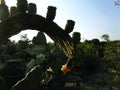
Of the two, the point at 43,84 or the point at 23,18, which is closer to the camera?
the point at 23,18

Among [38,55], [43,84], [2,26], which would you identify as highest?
[2,26]

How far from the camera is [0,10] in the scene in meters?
2.80

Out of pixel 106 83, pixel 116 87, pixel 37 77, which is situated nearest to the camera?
pixel 37 77

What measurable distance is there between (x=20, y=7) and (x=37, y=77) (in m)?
0.73

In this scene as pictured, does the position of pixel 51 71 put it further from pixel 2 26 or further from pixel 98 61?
pixel 98 61

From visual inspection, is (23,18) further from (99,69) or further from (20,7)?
(99,69)

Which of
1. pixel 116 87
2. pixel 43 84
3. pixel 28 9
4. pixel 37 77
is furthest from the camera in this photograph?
pixel 116 87

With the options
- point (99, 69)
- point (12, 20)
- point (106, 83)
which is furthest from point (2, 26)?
point (99, 69)

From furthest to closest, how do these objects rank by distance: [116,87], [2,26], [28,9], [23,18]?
1. [116,87]
2. [28,9]
3. [23,18]
4. [2,26]

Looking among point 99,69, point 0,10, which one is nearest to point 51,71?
point 0,10

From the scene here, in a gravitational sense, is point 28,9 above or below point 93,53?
above

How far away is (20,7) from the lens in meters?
Answer: 2.99

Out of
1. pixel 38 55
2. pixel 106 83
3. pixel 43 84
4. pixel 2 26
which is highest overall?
pixel 2 26

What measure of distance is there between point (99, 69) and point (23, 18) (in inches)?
407
